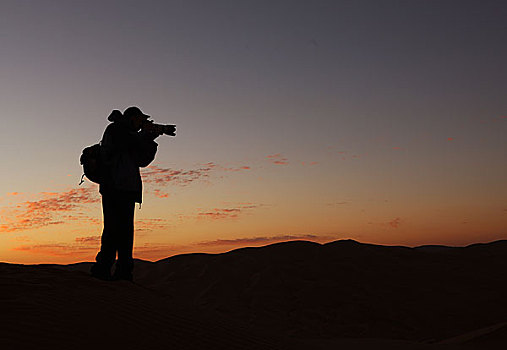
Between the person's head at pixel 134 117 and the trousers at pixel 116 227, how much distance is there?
96 centimetres

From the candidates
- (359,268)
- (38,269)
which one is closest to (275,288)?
(359,268)

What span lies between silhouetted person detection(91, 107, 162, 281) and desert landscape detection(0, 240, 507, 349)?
14.6 inches

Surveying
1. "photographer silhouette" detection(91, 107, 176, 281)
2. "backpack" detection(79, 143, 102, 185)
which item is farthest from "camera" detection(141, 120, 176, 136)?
"backpack" detection(79, 143, 102, 185)

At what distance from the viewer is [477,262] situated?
25328 mm

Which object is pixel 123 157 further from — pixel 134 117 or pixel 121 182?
pixel 134 117

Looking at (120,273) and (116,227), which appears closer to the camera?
(116,227)

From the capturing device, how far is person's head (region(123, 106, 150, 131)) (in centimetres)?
671

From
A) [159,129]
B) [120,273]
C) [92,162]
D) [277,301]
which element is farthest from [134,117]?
[277,301]

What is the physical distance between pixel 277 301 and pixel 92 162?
47.0ft

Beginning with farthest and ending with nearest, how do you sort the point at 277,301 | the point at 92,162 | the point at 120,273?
the point at 277,301
the point at 120,273
the point at 92,162

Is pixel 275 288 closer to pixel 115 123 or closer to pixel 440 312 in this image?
pixel 440 312

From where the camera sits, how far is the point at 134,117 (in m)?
6.73

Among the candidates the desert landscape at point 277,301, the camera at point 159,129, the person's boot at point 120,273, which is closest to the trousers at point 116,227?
the person's boot at point 120,273

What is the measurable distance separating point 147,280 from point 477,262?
56.1ft
